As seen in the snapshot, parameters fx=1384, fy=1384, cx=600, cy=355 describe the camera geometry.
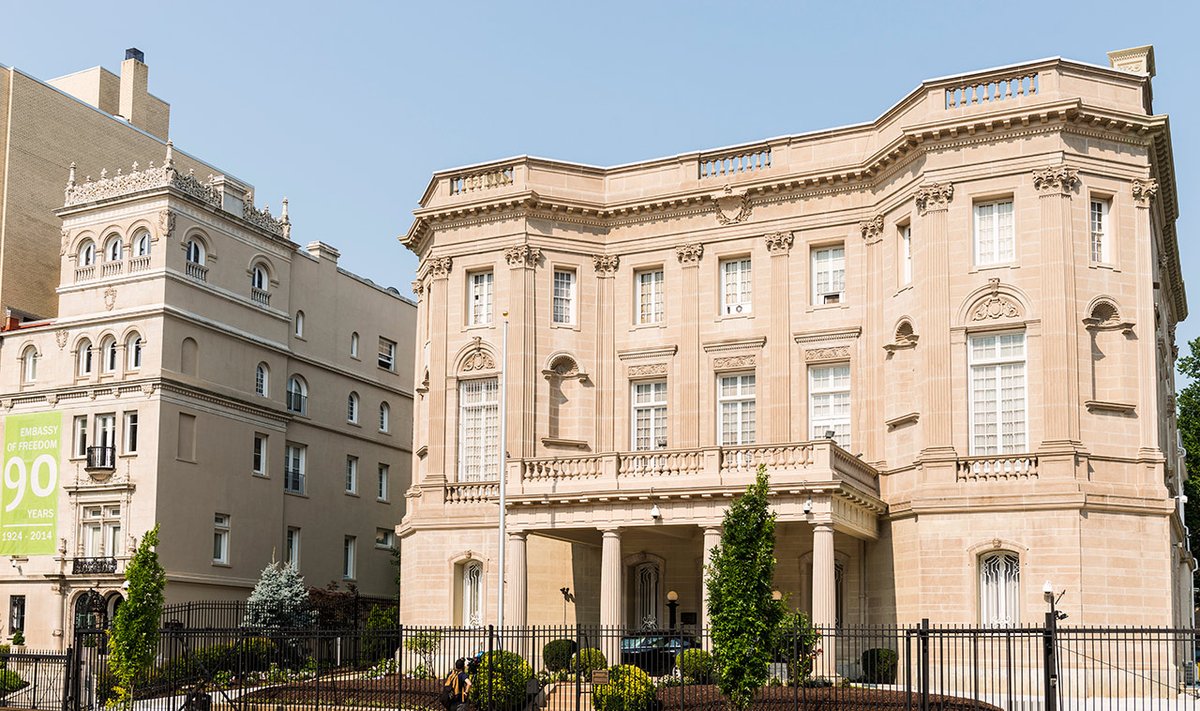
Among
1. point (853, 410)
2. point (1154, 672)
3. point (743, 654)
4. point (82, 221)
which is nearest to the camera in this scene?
point (743, 654)

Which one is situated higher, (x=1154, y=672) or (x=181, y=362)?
(x=181, y=362)

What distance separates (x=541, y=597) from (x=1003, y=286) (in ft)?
53.9

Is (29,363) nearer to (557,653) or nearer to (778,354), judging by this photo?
(557,653)

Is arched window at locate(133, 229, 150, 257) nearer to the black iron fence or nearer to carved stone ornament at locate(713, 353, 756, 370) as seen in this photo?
the black iron fence

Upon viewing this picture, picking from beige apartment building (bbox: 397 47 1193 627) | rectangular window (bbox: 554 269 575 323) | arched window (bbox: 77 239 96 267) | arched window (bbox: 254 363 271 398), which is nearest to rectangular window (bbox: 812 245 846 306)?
beige apartment building (bbox: 397 47 1193 627)

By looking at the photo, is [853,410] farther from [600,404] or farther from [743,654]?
[743,654]

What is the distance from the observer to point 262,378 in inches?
2269

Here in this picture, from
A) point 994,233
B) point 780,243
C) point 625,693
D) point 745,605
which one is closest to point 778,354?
point 780,243

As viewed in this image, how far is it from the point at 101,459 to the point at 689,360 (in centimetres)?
2395

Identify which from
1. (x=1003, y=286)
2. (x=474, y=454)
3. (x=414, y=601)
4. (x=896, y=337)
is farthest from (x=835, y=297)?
(x=414, y=601)

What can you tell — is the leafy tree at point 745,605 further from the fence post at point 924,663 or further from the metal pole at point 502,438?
the metal pole at point 502,438

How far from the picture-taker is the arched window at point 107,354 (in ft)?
176

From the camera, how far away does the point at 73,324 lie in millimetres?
54438

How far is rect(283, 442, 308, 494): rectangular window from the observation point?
5828cm
